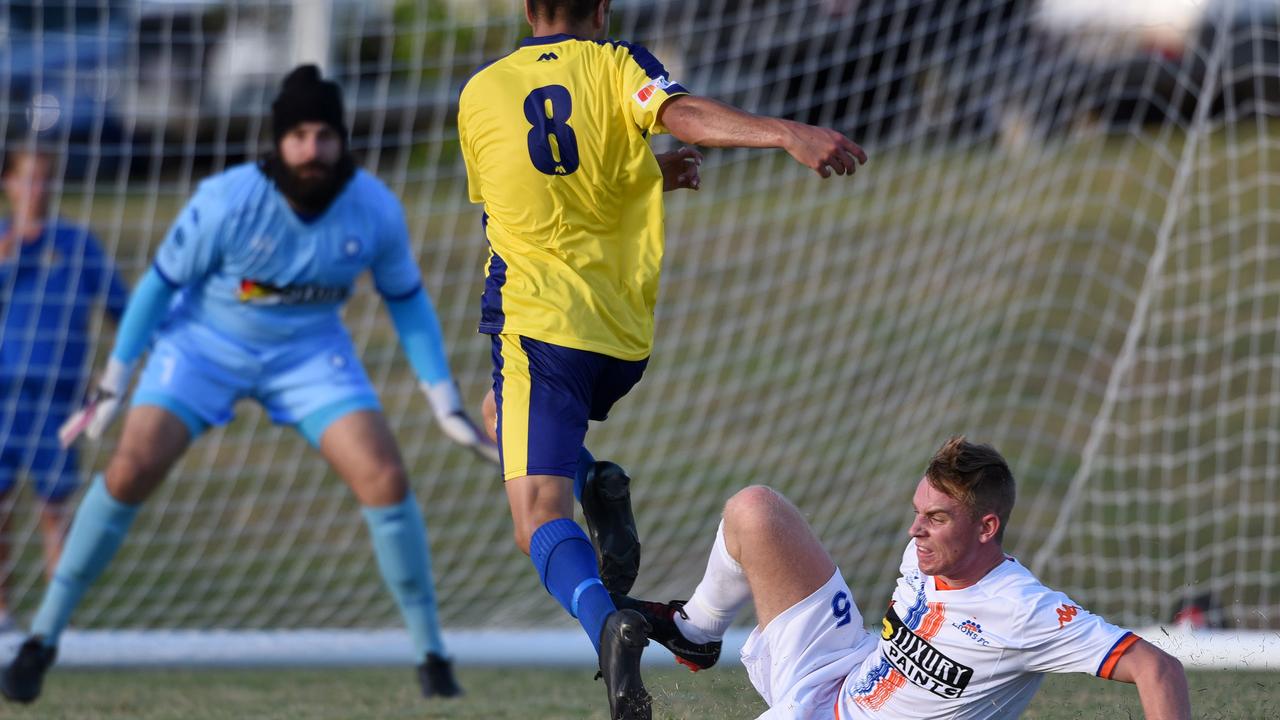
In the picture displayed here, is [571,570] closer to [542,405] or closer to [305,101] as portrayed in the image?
[542,405]

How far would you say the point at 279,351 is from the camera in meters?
5.13

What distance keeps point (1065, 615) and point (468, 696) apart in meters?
2.68

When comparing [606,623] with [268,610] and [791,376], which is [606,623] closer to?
[268,610]

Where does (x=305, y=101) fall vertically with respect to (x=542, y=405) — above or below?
above

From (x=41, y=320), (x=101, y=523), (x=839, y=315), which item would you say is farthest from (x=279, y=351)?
(x=839, y=315)

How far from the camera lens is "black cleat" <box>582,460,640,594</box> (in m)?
3.50

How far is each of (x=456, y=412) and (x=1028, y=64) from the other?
14.7 feet

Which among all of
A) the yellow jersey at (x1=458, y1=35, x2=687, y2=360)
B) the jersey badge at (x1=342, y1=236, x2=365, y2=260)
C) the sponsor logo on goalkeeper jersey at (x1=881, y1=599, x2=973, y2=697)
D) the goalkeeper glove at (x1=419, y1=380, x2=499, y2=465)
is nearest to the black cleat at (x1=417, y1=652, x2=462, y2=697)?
the goalkeeper glove at (x1=419, y1=380, x2=499, y2=465)

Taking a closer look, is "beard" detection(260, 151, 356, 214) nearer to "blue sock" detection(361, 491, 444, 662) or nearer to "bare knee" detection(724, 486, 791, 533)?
"blue sock" detection(361, 491, 444, 662)

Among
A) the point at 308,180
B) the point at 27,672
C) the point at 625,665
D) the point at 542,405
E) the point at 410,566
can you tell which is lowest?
the point at 27,672

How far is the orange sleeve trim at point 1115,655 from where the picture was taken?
272 centimetres

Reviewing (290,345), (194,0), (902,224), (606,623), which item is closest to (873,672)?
(606,623)

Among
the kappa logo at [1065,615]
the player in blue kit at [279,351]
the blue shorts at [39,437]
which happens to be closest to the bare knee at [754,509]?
the kappa logo at [1065,615]

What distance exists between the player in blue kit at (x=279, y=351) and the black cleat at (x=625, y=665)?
2.00 m
